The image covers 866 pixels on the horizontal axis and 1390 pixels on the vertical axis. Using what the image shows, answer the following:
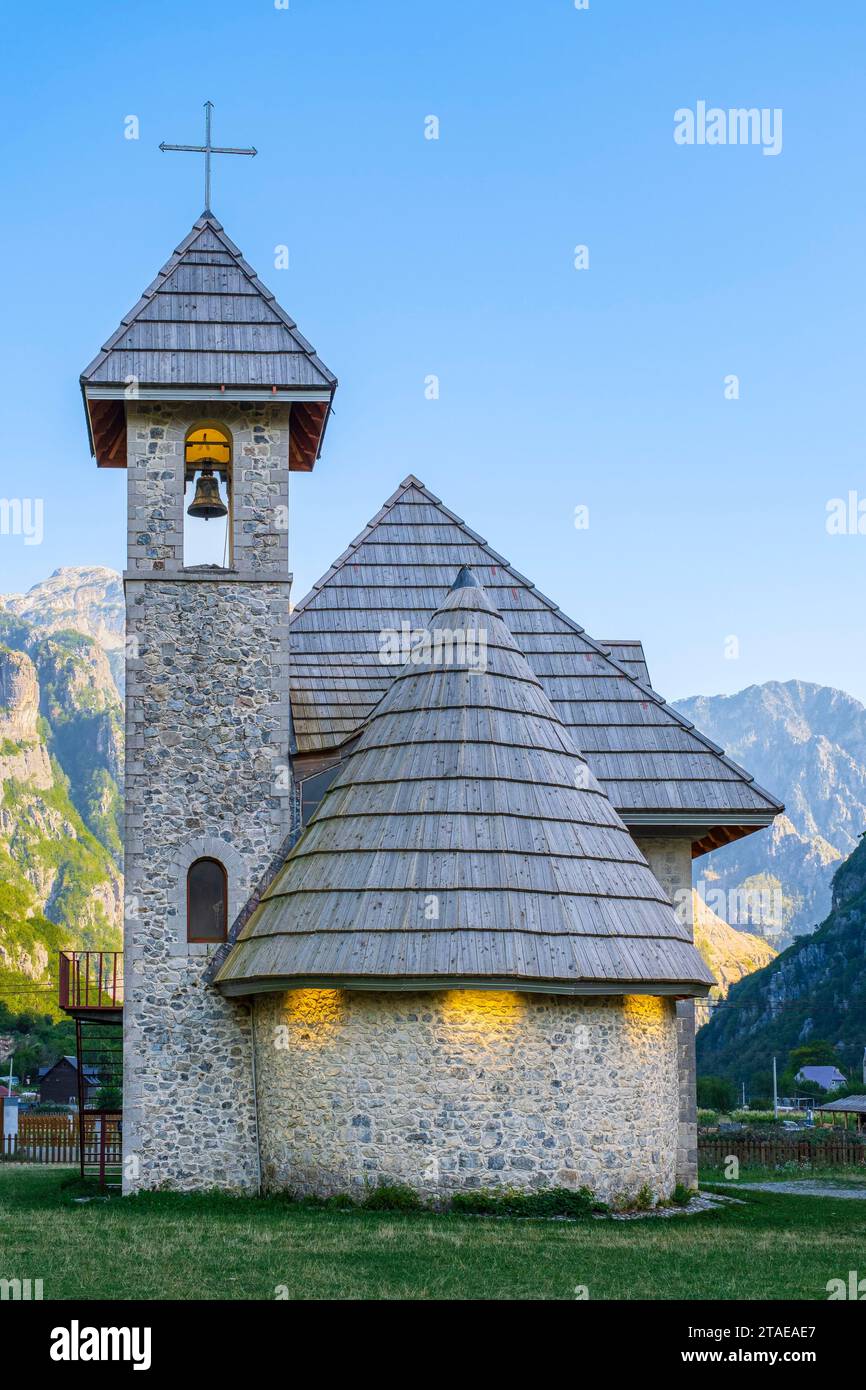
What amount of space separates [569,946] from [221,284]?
31.3 ft

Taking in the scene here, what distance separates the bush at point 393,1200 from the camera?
15281 mm

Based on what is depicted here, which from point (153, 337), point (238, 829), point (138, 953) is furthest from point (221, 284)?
point (138, 953)

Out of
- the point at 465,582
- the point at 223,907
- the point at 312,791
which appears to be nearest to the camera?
the point at 223,907

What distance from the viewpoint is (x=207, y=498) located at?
786 inches

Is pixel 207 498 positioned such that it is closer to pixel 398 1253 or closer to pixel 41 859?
pixel 398 1253

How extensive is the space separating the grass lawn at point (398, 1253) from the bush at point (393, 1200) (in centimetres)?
38

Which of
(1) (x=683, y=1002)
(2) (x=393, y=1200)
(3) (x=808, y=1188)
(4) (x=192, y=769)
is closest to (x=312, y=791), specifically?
(4) (x=192, y=769)

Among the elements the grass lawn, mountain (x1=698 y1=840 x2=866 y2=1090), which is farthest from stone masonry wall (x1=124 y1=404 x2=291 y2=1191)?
mountain (x1=698 y1=840 x2=866 y2=1090)

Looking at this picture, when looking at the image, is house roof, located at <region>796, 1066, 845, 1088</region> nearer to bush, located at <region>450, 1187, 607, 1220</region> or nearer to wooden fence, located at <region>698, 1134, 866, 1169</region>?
wooden fence, located at <region>698, 1134, 866, 1169</region>

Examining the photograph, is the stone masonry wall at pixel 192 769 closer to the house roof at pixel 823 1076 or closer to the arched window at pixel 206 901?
the arched window at pixel 206 901

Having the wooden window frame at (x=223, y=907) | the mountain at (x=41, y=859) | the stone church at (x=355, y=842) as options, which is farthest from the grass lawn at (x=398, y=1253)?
the mountain at (x=41, y=859)

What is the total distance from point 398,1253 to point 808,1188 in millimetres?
14942
